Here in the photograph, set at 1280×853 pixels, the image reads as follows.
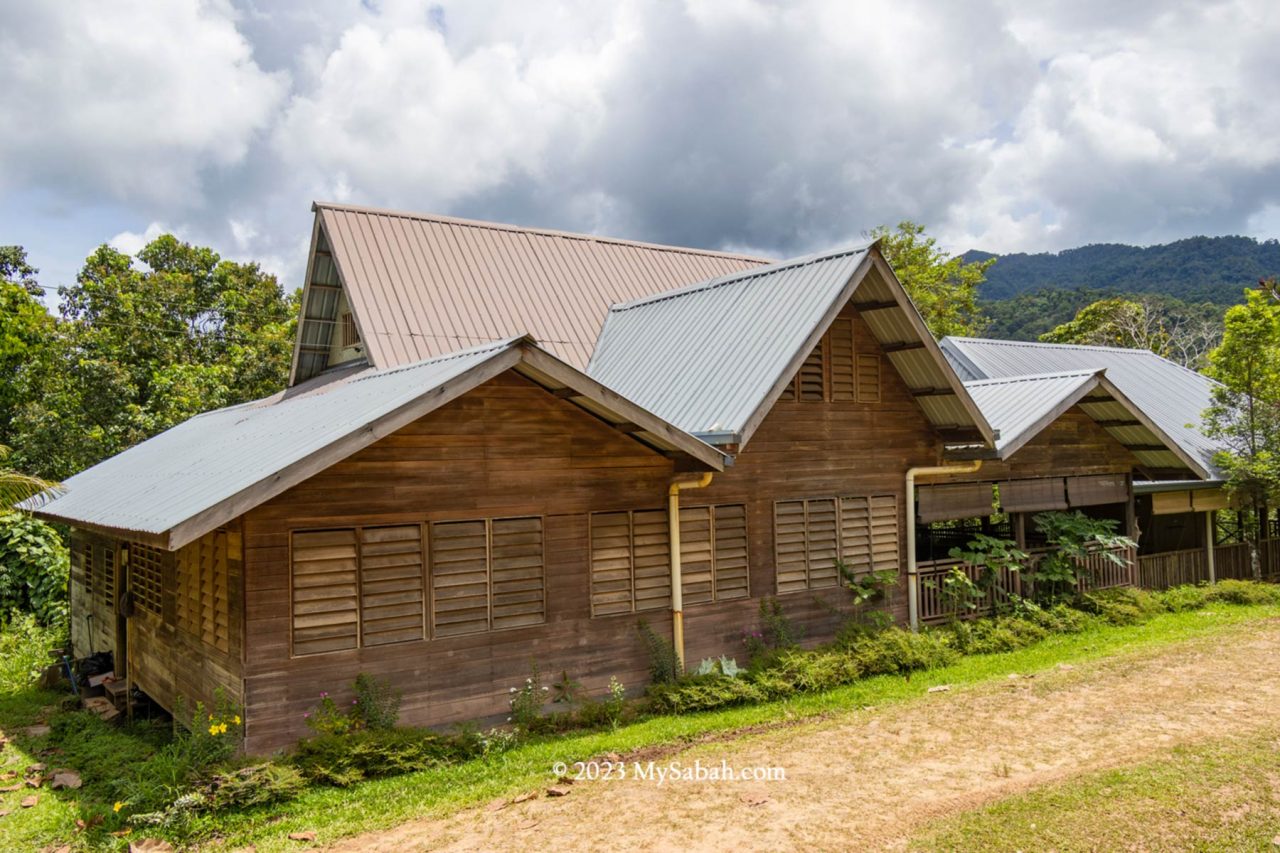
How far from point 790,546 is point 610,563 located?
3.08 m

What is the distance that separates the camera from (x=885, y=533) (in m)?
14.3

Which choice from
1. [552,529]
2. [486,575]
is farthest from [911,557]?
[486,575]

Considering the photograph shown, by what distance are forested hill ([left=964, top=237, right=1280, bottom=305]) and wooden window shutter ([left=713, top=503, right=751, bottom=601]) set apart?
279 feet

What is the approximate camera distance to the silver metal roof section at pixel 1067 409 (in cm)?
1489

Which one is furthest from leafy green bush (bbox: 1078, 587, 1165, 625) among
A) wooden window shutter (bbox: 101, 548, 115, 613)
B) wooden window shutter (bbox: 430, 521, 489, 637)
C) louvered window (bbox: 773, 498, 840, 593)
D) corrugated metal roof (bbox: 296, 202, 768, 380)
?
wooden window shutter (bbox: 101, 548, 115, 613)

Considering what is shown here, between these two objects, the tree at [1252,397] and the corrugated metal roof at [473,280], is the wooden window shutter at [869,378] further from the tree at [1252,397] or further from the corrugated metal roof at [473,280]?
the tree at [1252,397]

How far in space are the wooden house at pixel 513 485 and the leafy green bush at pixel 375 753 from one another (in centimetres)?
41

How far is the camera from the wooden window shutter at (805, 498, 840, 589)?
1335 cm

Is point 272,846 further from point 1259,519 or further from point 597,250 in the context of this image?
point 1259,519

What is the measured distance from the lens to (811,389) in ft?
44.4

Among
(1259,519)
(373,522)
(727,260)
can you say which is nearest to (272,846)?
(373,522)

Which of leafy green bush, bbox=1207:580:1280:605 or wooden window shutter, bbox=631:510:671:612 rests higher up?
wooden window shutter, bbox=631:510:671:612

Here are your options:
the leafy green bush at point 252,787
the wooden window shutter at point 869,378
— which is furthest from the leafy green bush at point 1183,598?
the leafy green bush at point 252,787

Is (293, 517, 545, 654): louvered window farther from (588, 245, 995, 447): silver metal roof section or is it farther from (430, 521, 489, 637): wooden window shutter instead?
(588, 245, 995, 447): silver metal roof section
